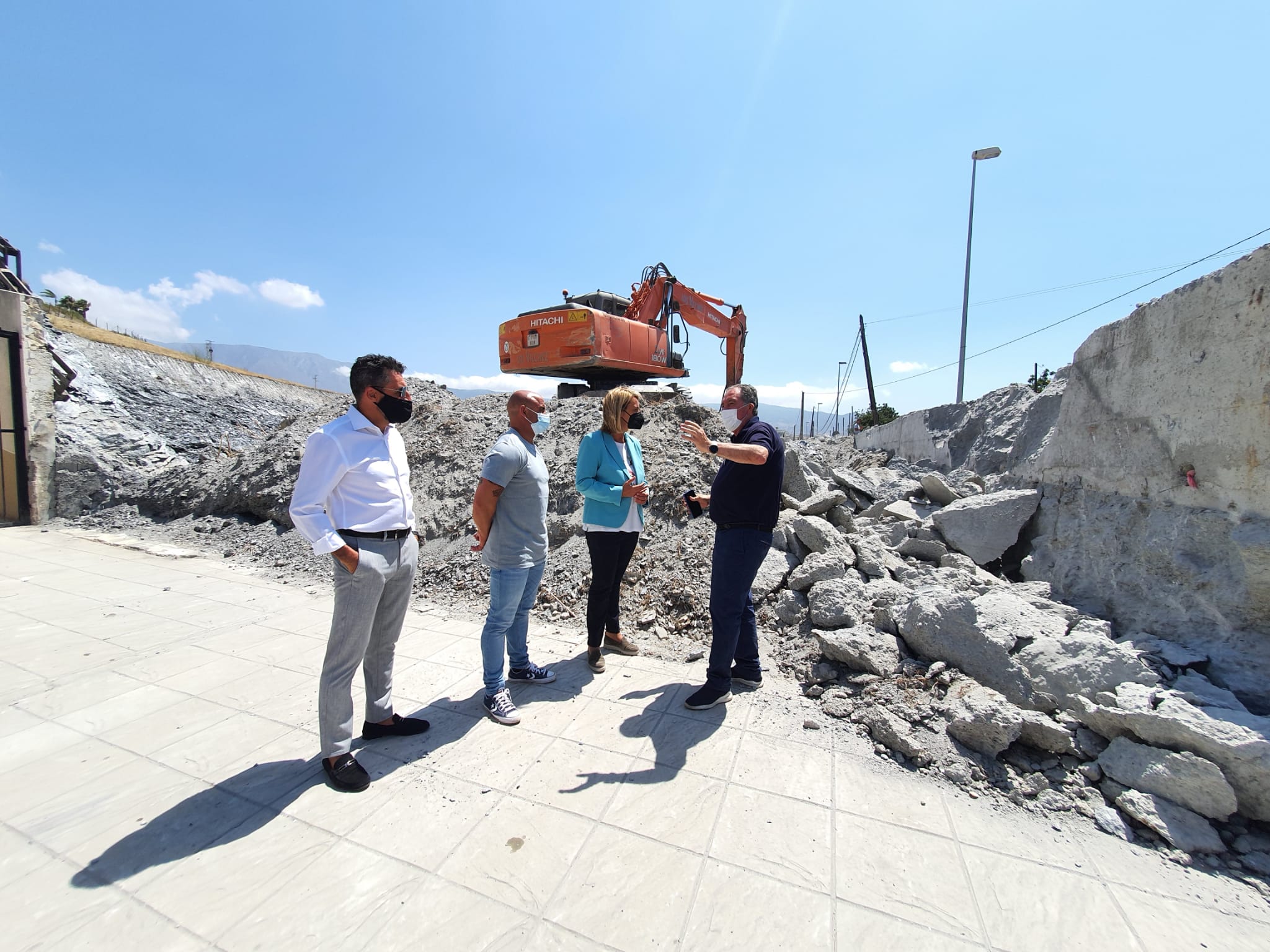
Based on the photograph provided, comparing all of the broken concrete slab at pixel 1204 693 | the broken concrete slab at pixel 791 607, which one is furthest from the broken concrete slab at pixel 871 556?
the broken concrete slab at pixel 1204 693

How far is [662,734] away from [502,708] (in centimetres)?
94

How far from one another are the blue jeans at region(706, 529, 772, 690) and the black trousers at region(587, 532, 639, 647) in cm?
76

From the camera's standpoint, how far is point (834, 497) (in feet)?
17.6

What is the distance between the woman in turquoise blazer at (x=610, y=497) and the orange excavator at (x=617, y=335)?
457 centimetres

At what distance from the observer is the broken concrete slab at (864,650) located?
3322 mm

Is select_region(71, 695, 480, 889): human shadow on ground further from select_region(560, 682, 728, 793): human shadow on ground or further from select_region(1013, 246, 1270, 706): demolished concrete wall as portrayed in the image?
select_region(1013, 246, 1270, 706): demolished concrete wall

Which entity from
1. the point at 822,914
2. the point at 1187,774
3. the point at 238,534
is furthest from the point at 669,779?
the point at 238,534

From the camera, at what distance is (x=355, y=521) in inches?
96.7

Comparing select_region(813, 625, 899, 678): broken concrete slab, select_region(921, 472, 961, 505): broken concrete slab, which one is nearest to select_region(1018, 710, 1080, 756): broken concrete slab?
select_region(813, 625, 899, 678): broken concrete slab

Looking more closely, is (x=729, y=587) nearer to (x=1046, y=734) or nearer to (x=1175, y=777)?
(x=1046, y=734)

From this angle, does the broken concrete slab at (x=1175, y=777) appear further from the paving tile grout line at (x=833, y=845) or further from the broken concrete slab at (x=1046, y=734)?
the paving tile grout line at (x=833, y=845)

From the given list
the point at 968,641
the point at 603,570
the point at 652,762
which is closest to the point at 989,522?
the point at 968,641

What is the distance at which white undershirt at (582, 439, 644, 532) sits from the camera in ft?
12.0

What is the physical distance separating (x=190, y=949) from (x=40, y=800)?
1.43 m
